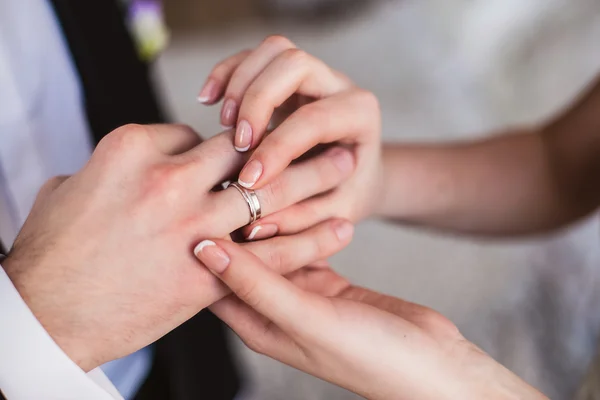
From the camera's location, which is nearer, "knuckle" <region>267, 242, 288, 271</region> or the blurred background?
"knuckle" <region>267, 242, 288, 271</region>

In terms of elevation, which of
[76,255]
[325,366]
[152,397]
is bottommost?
[152,397]

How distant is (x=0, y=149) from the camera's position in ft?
1.87

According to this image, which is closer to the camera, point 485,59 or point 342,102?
point 342,102

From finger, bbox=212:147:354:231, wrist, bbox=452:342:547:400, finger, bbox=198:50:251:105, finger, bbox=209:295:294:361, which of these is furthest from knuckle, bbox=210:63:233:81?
wrist, bbox=452:342:547:400

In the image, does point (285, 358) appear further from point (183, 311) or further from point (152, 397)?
point (152, 397)

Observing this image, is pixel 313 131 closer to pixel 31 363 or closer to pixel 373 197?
pixel 373 197

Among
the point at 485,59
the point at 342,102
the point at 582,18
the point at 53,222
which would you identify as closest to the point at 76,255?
the point at 53,222

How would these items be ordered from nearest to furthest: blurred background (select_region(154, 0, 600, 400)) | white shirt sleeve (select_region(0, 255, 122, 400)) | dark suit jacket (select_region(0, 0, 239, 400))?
white shirt sleeve (select_region(0, 255, 122, 400)) < dark suit jacket (select_region(0, 0, 239, 400)) < blurred background (select_region(154, 0, 600, 400))

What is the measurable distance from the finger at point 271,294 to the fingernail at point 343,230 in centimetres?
13

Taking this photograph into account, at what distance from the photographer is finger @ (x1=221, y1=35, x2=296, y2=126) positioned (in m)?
0.53

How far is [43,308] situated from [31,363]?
0.04 meters

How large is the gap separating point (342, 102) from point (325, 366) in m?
0.26

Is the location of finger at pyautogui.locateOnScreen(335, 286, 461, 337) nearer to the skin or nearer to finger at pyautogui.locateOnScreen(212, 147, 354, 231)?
the skin

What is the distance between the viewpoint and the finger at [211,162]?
0.48 metres
